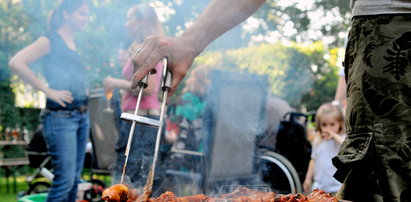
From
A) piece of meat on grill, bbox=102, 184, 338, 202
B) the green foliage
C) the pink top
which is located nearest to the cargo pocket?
piece of meat on grill, bbox=102, 184, 338, 202

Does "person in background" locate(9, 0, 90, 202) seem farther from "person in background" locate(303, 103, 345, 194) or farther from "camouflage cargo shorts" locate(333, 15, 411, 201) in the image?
"camouflage cargo shorts" locate(333, 15, 411, 201)

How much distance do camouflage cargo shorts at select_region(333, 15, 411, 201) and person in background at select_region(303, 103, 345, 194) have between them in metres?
3.00

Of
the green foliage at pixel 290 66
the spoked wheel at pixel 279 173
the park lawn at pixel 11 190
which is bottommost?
the park lawn at pixel 11 190

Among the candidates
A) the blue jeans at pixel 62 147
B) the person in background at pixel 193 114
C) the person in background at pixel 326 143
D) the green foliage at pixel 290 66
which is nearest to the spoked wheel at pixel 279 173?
the person in background at pixel 326 143

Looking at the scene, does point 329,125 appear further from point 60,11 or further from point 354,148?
point 354,148

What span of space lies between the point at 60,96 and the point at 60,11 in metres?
0.86

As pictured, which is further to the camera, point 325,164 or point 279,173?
point 279,173

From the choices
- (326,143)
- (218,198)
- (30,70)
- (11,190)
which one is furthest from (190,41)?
(11,190)

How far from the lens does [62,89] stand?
3.93 metres

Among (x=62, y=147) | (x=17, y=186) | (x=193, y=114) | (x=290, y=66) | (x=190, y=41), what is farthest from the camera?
(x=290, y=66)

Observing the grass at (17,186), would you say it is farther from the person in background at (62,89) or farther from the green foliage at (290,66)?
the green foliage at (290,66)

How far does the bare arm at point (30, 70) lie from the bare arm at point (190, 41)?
2598mm

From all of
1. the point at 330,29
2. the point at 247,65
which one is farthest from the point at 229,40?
the point at 330,29

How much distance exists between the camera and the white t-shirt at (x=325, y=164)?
416 cm
